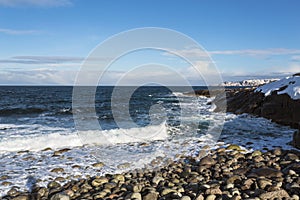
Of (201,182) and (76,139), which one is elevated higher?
(201,182)

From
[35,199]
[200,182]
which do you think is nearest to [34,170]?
[35,199]

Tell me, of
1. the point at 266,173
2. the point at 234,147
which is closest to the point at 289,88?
the point at 234,147

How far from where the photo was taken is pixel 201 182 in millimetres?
4953

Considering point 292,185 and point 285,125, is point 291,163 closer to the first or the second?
point 292,185

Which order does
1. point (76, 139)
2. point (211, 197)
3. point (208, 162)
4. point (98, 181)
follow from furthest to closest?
point (76, 139)
point (208, 162)
point (98, 181)
point (211, 197)

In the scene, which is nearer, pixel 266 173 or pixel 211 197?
pixel 211 197

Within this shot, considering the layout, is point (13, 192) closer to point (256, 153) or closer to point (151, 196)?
point (151, 196)

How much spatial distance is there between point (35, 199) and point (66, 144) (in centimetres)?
456

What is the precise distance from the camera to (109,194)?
4.62 m

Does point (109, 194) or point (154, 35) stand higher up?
point (154, 35)

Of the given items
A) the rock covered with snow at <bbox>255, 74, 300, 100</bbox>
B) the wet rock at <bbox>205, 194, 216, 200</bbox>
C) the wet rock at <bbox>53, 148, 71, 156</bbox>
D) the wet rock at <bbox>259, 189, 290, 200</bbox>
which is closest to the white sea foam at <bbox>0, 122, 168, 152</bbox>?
the wet rock at <bbox>53, 148, 71, 156</bbox>

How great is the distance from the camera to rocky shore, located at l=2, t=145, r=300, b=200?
4273 millimetres

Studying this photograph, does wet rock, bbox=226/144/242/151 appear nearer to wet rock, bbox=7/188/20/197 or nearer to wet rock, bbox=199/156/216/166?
wet rock, bbox=199/156/216/166

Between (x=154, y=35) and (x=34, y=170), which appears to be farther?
(x=154, y=35)
